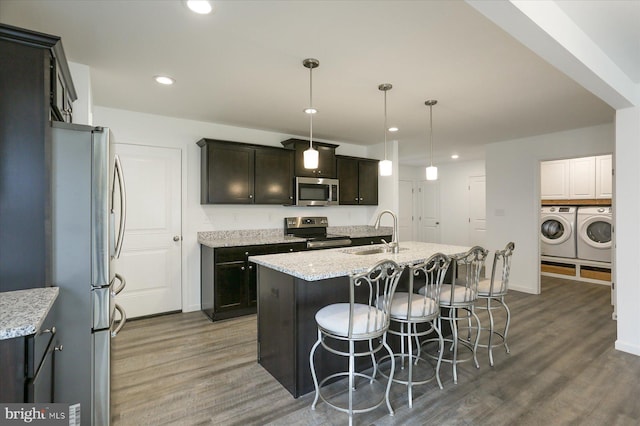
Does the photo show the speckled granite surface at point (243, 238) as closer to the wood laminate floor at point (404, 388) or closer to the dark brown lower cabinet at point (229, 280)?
the dark brown lower cabinet at point (229, 280)

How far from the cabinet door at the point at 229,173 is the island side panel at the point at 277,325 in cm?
172

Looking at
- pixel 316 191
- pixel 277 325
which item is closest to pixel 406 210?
pixel 316 191

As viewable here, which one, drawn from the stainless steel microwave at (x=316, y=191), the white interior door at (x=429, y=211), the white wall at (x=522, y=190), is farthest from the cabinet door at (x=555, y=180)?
the stainless steel microwave at (x=316, y=191)

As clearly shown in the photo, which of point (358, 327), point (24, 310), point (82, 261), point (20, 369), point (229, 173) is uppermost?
point (229, 173)

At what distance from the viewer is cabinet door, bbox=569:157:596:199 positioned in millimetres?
5809

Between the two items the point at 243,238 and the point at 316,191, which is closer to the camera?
the point at 243,238

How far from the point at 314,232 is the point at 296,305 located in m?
2.92

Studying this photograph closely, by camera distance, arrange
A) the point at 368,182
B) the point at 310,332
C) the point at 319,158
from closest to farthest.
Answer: the point at 310,332 < the point at 319,158 < the point at 368,182

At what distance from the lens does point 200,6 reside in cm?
181

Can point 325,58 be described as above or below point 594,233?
above

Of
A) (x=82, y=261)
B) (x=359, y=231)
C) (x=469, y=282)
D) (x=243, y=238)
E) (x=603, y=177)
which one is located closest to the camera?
(x=82, y=261)

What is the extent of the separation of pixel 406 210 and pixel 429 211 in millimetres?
681

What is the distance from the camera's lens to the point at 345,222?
564cm

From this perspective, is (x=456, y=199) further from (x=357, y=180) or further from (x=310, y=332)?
(x=310, y=332)
